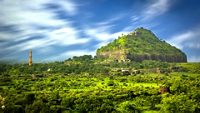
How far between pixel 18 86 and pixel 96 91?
3852 centimetres

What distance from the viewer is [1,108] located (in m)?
120

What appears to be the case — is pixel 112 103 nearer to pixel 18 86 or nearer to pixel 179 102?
pixel 179 102

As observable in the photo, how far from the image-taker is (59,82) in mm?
182875

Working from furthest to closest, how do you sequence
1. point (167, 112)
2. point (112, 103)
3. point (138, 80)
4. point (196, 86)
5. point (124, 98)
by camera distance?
point (138, 80) < point (196, 86) < point (124, 98) < point (112, 103) < point (167, 112)

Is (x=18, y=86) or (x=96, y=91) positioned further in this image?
(x=18, y=86)

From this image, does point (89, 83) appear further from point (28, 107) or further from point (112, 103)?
point (28, 107)

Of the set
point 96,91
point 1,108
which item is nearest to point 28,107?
point 1,108

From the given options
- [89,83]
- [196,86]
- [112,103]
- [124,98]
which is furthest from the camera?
[89,83]

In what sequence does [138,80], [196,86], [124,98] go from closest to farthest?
[124,98] → [196,86] → [138,80]

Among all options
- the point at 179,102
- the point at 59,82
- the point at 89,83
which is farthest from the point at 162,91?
the point at 59,82

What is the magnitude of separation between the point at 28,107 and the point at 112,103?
106ft

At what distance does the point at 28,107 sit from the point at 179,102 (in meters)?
49.8

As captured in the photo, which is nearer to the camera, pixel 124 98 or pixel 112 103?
pixel 112 103

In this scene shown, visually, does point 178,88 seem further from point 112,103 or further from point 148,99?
point 112,103
